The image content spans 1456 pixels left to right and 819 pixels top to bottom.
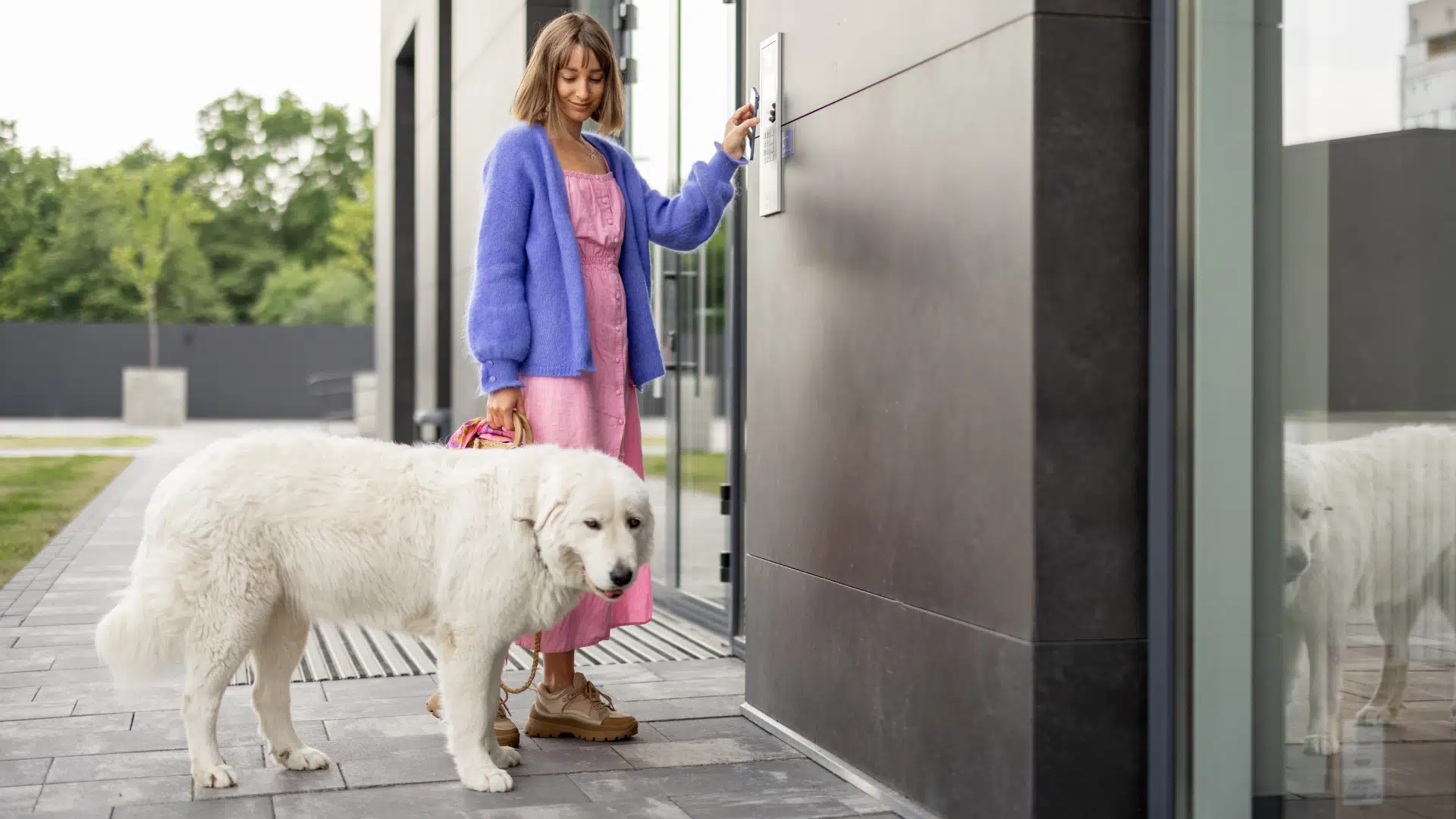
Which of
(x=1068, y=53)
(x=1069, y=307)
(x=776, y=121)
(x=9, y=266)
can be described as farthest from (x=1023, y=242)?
(x=9, y=266)

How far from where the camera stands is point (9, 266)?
36594mm

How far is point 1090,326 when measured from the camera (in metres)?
2.70

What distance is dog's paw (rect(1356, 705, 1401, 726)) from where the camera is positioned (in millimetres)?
2275

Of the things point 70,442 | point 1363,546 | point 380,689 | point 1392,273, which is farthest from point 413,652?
point 70,442

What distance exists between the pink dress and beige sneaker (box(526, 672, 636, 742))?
0.50 feet

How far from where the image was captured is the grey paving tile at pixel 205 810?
316cm

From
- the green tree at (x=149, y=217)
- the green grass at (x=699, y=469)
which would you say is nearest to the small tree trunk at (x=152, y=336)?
the green tree at (x=149, y=217)

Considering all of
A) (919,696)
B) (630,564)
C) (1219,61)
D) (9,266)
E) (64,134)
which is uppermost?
(64,134)

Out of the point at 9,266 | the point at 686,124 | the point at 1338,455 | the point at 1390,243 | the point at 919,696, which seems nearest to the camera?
the point at 1390,243

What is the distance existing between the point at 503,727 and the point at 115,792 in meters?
1.06

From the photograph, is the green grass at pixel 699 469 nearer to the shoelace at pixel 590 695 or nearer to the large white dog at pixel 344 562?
the shoelace at pixel 590 695

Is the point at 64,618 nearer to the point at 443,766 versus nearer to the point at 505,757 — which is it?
the point at 443,766

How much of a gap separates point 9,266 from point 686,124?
36.2m

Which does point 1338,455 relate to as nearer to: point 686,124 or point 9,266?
point 686,124
